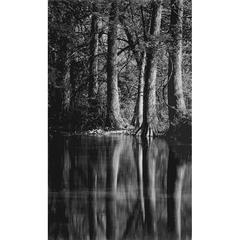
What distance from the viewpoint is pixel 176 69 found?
18.7ft

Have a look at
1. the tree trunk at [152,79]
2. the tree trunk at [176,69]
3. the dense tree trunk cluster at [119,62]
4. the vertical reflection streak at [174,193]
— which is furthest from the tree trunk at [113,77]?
the vertical reflection streak at [174,193]

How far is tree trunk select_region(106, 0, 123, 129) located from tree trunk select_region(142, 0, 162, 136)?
10.6 inches

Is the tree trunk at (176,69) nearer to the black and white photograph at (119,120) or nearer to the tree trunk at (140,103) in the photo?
the black and white photograph at (119,120)

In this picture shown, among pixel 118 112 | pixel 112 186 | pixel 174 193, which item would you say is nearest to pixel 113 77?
pixel 118 112

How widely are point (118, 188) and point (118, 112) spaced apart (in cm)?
75

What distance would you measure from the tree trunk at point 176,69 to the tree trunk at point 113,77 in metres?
0.53

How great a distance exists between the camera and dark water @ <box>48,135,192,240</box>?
561 centimetres

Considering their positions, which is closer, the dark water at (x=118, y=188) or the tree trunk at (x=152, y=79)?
the dark water at (x=118, y=188)

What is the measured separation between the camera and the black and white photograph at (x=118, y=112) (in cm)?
566

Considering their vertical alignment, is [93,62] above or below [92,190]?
above

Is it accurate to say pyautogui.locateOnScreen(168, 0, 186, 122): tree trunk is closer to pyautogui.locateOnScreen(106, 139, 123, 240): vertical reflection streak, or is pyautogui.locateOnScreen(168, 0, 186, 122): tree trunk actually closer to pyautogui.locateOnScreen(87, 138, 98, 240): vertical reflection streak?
pyautogui.locateOnScreen(106, 139, 123, 240): vertical reflection streak

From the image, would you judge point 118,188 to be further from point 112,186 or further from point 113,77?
point 113,77

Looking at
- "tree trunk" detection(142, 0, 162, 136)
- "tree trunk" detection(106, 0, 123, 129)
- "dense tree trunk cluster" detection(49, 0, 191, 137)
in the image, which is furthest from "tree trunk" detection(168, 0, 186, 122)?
"tree trunk" detection(106, 0, 123, 129)
